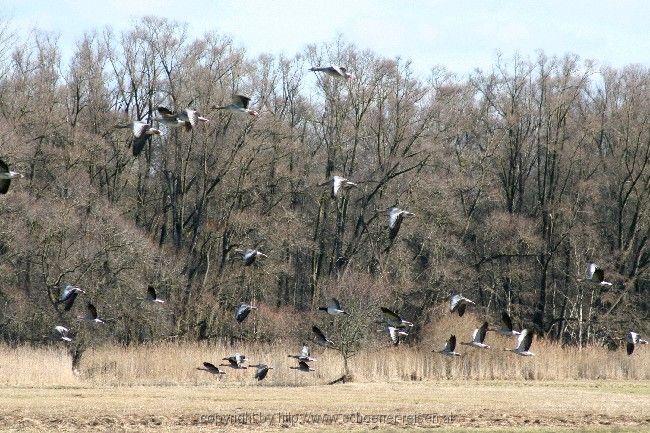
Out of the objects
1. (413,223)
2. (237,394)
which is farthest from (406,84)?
(237,394)

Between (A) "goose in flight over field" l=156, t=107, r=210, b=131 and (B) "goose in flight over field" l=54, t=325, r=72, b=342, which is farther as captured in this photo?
(B) "goose in flight over field" l=54, t=325, r=72, b=342

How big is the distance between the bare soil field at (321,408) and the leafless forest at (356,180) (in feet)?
57.0

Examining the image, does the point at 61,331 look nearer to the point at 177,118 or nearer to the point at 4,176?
the point at 177,118

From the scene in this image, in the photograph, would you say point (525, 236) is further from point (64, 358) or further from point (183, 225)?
point (64, 358)

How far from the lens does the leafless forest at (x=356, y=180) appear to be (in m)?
59.8

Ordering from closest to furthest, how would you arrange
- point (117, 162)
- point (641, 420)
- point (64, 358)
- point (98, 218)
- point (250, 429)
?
point (250, 429) → point (641, 420) → point (64, 358) → point (98, 218) → point (117, 162)

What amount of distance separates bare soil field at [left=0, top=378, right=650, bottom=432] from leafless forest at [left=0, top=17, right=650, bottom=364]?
17373 millimetres

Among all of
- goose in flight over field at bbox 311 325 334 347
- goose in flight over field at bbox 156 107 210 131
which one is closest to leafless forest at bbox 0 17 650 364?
goose in flight over field at bbox 311 325 334 347

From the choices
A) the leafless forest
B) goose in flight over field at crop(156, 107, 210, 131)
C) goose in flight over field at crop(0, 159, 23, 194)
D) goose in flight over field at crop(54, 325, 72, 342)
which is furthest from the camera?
the leafless forest

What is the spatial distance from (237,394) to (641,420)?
11.3 m

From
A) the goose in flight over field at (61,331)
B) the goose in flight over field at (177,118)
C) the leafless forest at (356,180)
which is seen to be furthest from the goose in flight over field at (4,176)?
the leafless forest at (356,180)

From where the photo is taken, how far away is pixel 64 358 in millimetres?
43219

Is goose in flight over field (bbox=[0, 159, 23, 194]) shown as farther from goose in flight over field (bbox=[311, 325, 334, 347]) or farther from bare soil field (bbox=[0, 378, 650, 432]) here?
goose in flight over field (bbox=[311, 325, 334, 347])

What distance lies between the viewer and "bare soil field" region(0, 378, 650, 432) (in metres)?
26.4
